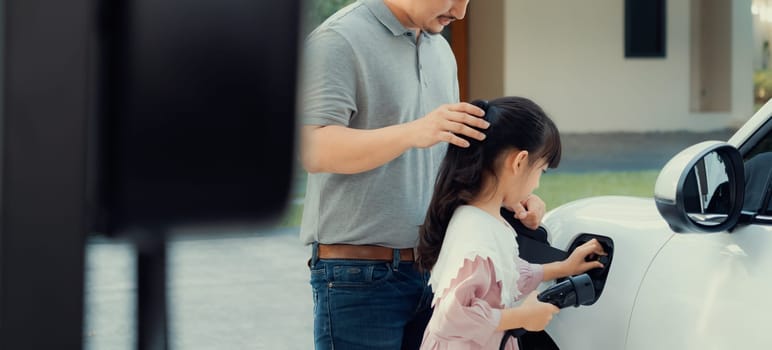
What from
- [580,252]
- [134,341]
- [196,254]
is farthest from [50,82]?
[196,254]

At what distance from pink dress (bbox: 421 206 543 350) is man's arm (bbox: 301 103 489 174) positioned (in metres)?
0.23

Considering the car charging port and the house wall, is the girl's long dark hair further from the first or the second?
the house wall

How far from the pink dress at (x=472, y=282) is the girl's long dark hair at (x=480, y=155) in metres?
0.04

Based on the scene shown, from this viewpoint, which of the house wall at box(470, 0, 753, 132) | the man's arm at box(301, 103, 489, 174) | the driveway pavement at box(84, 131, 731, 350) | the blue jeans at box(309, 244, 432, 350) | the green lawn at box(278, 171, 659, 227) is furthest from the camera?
the house wall at box(470, 0, 753, 132)

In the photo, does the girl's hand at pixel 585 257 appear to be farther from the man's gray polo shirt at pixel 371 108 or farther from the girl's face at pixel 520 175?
the man's gray polo shirt at pixel 371 108

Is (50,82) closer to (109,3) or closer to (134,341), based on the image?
(109,3)

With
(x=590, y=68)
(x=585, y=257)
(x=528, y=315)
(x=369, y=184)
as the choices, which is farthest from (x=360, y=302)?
(x=590, y=68)

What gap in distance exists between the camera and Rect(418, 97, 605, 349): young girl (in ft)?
8.01

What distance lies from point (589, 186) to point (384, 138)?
996cm

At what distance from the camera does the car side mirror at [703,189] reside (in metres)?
2.24

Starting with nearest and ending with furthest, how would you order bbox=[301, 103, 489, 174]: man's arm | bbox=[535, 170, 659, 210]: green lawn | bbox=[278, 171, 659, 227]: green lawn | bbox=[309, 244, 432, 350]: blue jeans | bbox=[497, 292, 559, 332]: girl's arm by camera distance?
1. bbox=[301, 103, 489, 174]: man's arm
2. bbox=[497, 292, 559, 332]: girl's arm
3. bbox=[309, 244, 432, 350]: blue jeans
4. bbox=[278, 171, 659, 227]: green lawn
5. bbox=[535, 170, 659, 210]: green lawn

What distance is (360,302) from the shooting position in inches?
101

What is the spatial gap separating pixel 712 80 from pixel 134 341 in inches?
758

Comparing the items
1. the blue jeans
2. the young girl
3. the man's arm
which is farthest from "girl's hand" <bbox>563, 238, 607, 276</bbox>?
the man's arm
